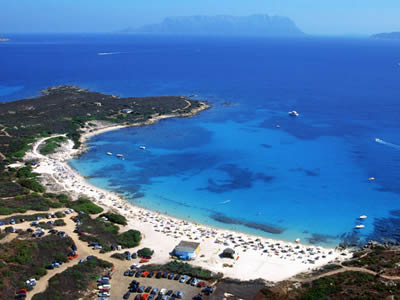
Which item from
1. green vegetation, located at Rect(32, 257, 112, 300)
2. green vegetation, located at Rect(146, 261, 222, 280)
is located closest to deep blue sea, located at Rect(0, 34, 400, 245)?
green vegetation, located at Rect(146, 261, 222, 280)

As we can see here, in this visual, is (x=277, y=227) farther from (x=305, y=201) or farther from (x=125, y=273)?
(x=125, y=273)

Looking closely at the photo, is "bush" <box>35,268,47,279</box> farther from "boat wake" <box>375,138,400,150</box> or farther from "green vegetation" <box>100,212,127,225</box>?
"boat wake" <box>375,138,400,150</box>

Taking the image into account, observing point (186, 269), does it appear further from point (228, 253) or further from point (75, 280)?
point (75, 280)

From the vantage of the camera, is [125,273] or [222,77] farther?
[222,77]

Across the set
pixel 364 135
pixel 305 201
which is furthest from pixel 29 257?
pixel 364 135

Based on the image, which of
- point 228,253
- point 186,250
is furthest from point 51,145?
point 228,253
